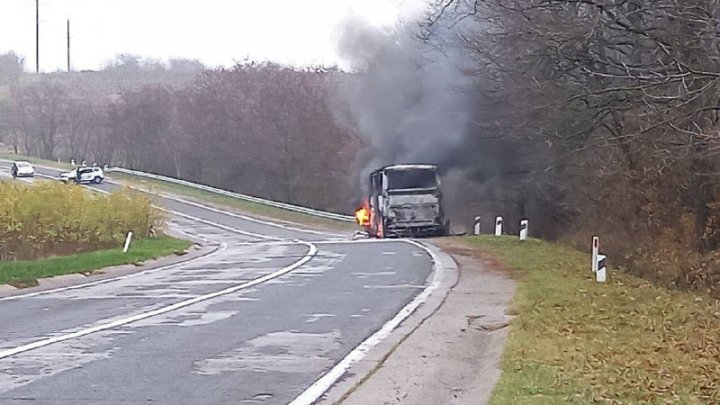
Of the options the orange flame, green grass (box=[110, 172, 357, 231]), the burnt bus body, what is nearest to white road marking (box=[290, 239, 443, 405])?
the burnt bus body

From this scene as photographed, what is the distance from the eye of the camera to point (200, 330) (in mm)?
12125

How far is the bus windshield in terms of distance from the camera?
38.0 meters

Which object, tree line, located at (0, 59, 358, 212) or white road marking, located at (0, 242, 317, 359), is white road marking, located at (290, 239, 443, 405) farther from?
A: tree line, located at (0, 59, 358, 212)

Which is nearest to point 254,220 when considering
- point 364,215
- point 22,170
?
point 364,215

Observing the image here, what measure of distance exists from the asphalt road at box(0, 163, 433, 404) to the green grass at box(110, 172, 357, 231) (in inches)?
1221

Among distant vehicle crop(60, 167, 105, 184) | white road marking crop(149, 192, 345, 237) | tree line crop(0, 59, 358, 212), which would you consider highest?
tree line crop(0, 59, 358, 212)

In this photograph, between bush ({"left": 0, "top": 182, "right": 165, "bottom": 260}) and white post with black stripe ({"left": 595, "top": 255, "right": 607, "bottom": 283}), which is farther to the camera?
bush ({"left": 0, "top": 182, "right": 165, "bottom": 260})

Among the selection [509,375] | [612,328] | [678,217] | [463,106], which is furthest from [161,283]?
[463,106]

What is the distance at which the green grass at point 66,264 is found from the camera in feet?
62.9

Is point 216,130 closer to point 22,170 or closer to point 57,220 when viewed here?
point 22,170

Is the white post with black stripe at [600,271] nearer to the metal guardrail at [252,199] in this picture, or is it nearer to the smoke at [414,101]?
the smoke at [414,101]

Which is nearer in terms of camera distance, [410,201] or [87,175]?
[410,201]

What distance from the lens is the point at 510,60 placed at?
2616 cm

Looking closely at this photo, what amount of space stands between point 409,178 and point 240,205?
2402 centimetres
